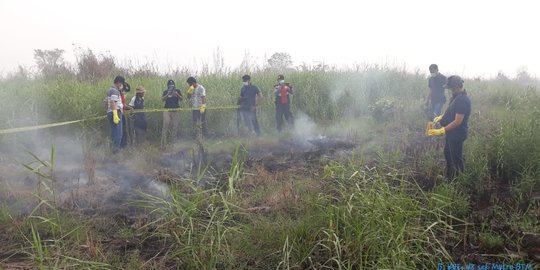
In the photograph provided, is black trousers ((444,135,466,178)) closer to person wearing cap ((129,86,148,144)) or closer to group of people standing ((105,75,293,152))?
group of people standing ((105,75,293,152))

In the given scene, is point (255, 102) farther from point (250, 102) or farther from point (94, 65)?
point (94, 65)

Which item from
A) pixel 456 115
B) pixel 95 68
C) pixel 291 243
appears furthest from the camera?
pixel 95 68

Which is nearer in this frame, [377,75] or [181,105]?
[181,105]

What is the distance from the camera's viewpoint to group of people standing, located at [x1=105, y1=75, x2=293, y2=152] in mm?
7363

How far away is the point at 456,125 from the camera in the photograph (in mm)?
4758

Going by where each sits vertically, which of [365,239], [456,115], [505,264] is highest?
[456,115]

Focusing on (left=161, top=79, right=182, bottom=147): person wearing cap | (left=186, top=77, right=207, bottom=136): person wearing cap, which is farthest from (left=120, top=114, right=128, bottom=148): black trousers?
(left=186, top=77, right=207, bottom=136): person wearing cap

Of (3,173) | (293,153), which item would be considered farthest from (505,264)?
(3,173)

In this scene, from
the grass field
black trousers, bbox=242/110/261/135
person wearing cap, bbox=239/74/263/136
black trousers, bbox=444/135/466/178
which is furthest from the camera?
black trousers, bbox=242/110/261/135

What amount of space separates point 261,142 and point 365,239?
218 inches

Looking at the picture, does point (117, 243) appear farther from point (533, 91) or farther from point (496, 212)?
point (533, 91)

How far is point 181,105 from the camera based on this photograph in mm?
9641

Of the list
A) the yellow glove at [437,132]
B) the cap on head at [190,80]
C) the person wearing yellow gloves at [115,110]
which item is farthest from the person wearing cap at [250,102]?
the yellow glove at [437,132]

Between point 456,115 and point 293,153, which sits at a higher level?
point 456,115
